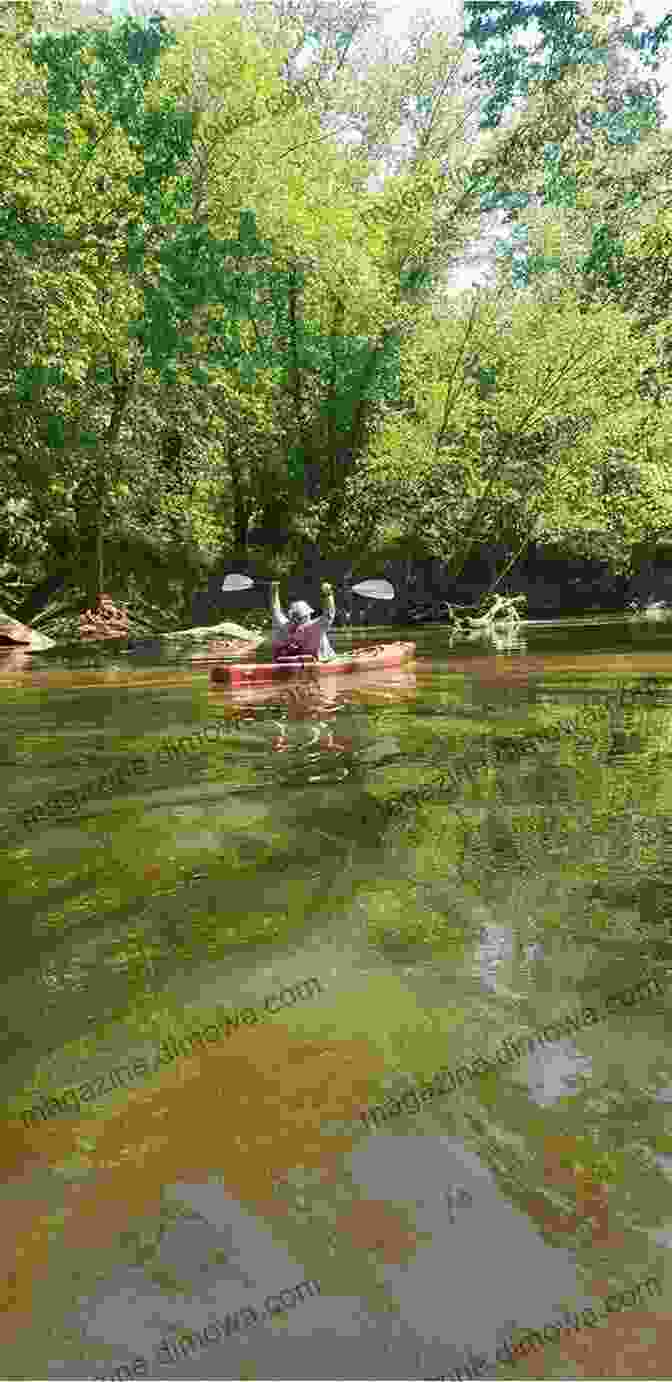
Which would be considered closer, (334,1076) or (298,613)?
(334,1076)

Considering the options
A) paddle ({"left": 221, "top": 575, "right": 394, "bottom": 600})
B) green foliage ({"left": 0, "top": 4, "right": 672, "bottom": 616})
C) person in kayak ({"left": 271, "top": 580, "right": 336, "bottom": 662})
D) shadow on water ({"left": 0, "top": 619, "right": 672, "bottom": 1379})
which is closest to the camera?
shadow on water ({"left": 0, "top": 619, "right": 672, "bottom": 1379})

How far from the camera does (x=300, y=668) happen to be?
16.0m

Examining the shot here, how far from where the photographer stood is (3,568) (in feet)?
102

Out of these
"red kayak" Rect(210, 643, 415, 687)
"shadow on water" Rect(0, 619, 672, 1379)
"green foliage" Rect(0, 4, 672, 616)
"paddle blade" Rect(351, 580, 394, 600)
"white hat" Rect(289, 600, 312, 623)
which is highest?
"green foliage" Rect(0, 4, 672, 616)

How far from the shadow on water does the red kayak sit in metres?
6.77

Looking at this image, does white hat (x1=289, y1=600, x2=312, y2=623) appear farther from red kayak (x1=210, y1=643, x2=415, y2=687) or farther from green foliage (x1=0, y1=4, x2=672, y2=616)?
green foliage (x1=0, y1=4, x2=672, y2=616)

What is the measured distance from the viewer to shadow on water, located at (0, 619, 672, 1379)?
2.57 metres

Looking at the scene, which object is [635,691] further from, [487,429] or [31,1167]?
[487,429]

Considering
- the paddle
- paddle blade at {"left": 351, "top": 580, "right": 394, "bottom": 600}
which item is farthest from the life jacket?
paddle blade at {"left": 351, "top": 580, "right": 394, "bottom": 600}

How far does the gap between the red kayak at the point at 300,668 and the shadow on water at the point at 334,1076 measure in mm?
6772

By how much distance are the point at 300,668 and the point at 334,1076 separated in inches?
485

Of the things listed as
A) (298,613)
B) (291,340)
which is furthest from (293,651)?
(291,340)

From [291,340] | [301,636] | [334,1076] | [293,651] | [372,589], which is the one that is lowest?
[334,1076]

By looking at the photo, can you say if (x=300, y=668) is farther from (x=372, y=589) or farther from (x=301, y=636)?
(x=372, y=589)
